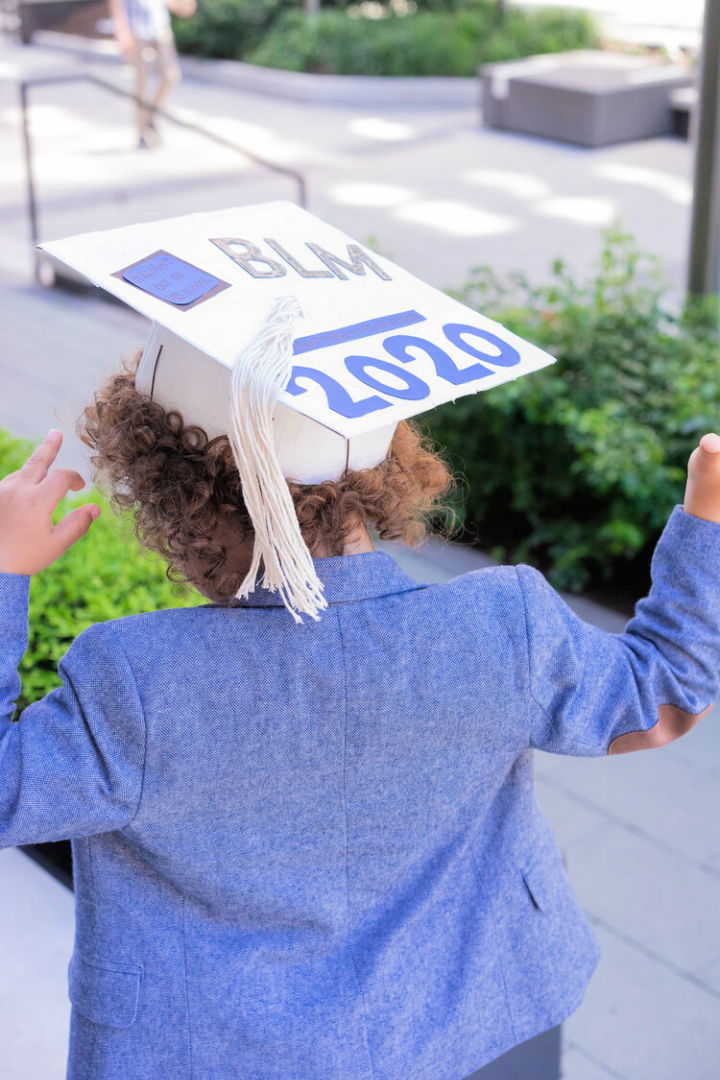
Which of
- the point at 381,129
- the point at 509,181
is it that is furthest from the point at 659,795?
the point at 381,129

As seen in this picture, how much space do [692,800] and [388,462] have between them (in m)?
2.21

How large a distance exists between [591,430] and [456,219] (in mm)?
6035

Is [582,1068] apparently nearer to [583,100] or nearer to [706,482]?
[706,482]

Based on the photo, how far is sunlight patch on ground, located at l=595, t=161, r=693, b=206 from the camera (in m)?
10.5

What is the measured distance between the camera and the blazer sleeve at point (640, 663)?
1377 mm

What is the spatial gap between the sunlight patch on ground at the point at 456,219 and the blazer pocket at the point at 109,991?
27.4 ft

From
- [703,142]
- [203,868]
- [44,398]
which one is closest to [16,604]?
[203,868]

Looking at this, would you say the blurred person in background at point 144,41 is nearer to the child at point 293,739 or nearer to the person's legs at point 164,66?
the person's legs at point 164,66

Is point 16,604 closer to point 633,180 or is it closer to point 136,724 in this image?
point 136,724

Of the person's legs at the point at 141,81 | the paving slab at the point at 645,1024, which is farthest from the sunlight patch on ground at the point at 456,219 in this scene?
the paving slab at the point at 645,1024

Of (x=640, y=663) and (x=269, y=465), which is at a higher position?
(x=269, y=465)

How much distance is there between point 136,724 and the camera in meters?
1.25

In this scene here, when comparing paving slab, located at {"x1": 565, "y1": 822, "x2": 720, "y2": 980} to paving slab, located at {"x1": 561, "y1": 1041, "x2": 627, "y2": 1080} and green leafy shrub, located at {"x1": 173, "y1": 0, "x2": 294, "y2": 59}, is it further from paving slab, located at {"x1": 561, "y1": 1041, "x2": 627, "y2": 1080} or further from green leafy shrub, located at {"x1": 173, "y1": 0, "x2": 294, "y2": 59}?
green leafy shrub, located at {"x1": 173, "y1": 0, "x2": 294, "y2": 59}

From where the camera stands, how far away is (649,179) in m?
11.0
